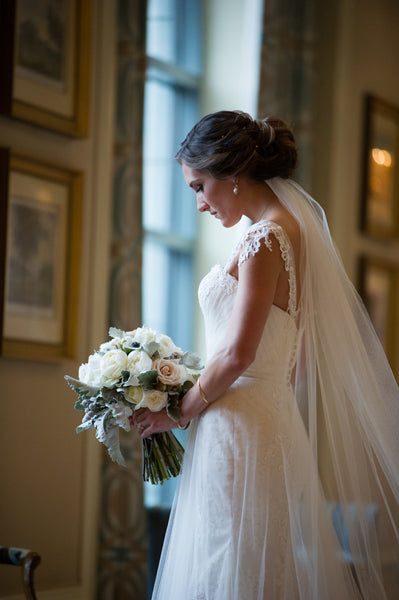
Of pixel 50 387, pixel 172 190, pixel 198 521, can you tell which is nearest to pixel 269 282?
pixel 198 521

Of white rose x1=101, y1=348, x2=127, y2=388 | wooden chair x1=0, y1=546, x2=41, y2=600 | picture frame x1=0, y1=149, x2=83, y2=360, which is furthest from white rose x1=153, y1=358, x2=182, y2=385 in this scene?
picture frame x1=0, y1=149, x2=83, y2=360

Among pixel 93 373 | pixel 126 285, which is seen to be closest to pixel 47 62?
pixel 126 285

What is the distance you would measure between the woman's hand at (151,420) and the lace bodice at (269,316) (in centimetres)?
28

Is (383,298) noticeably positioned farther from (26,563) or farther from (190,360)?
(26,563)

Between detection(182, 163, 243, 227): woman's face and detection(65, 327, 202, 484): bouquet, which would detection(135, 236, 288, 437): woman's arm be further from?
detection(182, 163, 243, 227): woman's face

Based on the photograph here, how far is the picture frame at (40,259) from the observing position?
12.7 ft

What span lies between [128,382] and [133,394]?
0.15 feet

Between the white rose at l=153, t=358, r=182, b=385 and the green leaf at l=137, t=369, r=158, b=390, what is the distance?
3 centimetres

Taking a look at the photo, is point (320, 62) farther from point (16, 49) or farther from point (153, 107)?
point (16, 49)

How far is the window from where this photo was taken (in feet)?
17.3

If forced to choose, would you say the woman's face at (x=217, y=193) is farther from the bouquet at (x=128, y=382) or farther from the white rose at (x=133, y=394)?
Result: the white rose at (x=133, y=394)

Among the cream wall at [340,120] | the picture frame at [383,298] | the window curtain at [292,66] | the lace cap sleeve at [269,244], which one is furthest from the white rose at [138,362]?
the picture frame at [383,298]

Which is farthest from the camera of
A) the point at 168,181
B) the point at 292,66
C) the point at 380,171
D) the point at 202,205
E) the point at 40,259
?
the point at 380,171

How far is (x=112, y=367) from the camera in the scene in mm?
2688
